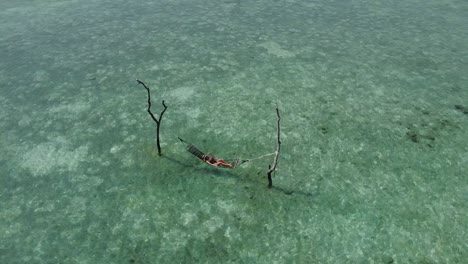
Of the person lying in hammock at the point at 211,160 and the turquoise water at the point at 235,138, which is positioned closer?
the turquoise water at the point at 235,138

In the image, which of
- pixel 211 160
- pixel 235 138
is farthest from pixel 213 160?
pixel 235 138

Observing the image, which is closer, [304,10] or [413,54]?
[413,54]

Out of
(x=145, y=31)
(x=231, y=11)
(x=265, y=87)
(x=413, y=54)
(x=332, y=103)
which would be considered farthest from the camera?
(x=231, y=11)

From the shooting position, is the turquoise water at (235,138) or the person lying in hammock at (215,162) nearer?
the turquoise water at (235,138)

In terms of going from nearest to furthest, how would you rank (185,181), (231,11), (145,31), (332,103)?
(185,181) → (332,103) → (145,31) → (231,11)

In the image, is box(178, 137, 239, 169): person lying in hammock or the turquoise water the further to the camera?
box(178, 137, 239, 169): person lying in hammock

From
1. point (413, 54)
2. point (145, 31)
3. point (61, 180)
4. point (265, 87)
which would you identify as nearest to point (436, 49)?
point (413, 54)

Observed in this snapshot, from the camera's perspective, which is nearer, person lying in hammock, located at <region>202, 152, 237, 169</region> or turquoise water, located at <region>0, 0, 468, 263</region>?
turquoise water, located at <region>0, 0, 468, 263</region>

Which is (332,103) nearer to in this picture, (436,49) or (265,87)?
(265,87)
